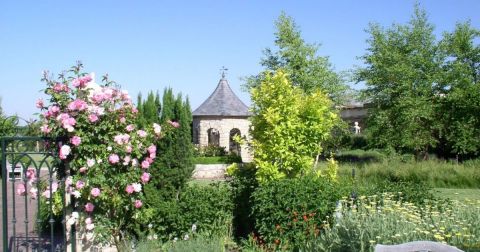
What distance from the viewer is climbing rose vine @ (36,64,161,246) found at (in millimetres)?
5629

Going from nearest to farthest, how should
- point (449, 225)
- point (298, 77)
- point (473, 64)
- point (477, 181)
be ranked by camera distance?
point (449, 225) → point (477, 181) → point (473, 64) → point (298, 77)

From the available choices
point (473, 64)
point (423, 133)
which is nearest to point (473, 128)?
point (423, 133)

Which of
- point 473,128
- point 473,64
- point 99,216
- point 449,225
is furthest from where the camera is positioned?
point 473,64

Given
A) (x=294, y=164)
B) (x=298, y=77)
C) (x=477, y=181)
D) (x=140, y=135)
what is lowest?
(x=477, y=181)

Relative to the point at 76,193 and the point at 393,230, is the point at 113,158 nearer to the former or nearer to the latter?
the point at 76,193

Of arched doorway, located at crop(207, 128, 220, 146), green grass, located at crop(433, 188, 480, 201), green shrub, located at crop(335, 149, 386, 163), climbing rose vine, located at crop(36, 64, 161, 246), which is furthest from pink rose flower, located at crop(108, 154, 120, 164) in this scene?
arched doorway, located at crop(207, 128, 220, 146)

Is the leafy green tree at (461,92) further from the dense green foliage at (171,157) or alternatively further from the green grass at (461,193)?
the dense green foliage at (171,157)

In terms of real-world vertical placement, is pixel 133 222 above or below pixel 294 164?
below

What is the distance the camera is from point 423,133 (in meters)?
22.4

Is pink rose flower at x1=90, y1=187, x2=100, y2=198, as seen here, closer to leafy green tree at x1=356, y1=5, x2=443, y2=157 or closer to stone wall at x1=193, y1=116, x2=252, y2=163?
leafy green tree at x1=356, y1=5, x2=443, y2=157

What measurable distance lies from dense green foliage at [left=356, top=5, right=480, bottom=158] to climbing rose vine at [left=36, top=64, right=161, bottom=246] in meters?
Result: 17.6

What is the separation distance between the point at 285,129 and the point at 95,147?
2.98 meters

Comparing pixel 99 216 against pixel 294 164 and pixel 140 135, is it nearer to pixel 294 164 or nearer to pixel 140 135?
pixel 140 135

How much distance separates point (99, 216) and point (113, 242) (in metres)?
0.64
